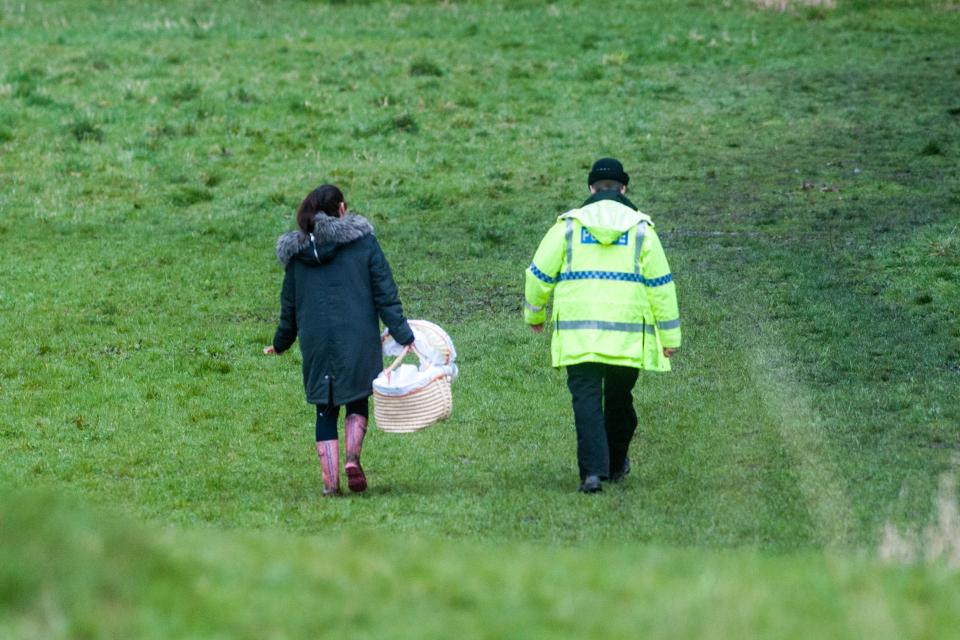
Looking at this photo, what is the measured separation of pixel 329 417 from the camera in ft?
33.7

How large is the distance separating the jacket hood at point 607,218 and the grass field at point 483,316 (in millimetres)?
1628

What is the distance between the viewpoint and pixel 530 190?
2077 centimetres

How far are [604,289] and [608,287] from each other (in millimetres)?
27

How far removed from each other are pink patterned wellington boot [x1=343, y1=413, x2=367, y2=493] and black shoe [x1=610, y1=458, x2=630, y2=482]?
162 centimetres

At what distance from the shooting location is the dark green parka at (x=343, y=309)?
10023 millimetres

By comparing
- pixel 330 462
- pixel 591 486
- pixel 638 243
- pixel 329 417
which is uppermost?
pixel 638 243

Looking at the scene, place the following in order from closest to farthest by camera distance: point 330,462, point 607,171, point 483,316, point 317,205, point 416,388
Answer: point 607,171 < point 317,205 < point 416,388 < point 330,462 < point 483,316

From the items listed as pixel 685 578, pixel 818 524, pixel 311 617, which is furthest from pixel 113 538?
pixel 818 524

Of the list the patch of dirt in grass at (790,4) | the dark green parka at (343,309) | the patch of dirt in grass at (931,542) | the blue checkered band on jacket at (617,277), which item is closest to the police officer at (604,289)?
the blue checkered band on jacket at (617,277)

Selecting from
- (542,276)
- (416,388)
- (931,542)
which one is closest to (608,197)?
(542,276)

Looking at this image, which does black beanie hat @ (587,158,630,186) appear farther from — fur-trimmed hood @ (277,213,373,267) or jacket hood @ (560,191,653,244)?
fur-trimmed hood @ (277,213,373,267)

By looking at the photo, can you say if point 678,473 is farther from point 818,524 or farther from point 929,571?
point 929,571

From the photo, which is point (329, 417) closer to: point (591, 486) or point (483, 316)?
point (591, 486)

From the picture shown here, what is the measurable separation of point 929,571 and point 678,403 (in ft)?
20.9
